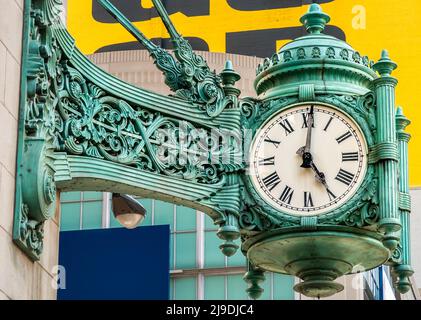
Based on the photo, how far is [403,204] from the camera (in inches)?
666

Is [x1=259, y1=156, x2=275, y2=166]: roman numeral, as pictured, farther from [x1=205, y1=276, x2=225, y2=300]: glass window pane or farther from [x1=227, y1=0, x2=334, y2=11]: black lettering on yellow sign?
[x1=227, y1=0, x2=334, y2=11]: black lettering on yellow sign

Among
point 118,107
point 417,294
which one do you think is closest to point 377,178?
point 118,107

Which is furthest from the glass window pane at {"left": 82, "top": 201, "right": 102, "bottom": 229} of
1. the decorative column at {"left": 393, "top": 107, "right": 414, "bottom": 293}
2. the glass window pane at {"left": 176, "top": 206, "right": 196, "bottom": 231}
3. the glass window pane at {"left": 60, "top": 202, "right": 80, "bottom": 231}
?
the decorative column at {"left": 393, "top": 107, "right": 414, "bottom": 293}

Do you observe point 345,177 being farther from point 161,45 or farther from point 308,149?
point 161,45

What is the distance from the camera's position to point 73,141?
51.2 feet

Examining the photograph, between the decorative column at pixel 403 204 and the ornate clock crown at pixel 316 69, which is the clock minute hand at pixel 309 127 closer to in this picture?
the ornate clock crown at pixel 316 69

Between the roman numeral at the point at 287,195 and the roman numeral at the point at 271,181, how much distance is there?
0.12 metres

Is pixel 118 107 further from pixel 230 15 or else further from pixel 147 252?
pixel 230 15

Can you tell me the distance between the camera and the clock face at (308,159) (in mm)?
16578

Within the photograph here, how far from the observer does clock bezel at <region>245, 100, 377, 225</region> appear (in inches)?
645

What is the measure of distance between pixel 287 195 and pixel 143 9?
29.5 m

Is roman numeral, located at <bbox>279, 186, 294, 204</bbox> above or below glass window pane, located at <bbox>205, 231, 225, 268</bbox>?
below

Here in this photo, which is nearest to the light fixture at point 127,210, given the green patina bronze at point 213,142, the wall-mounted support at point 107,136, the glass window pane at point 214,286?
the green patina bronze at point 213,142
